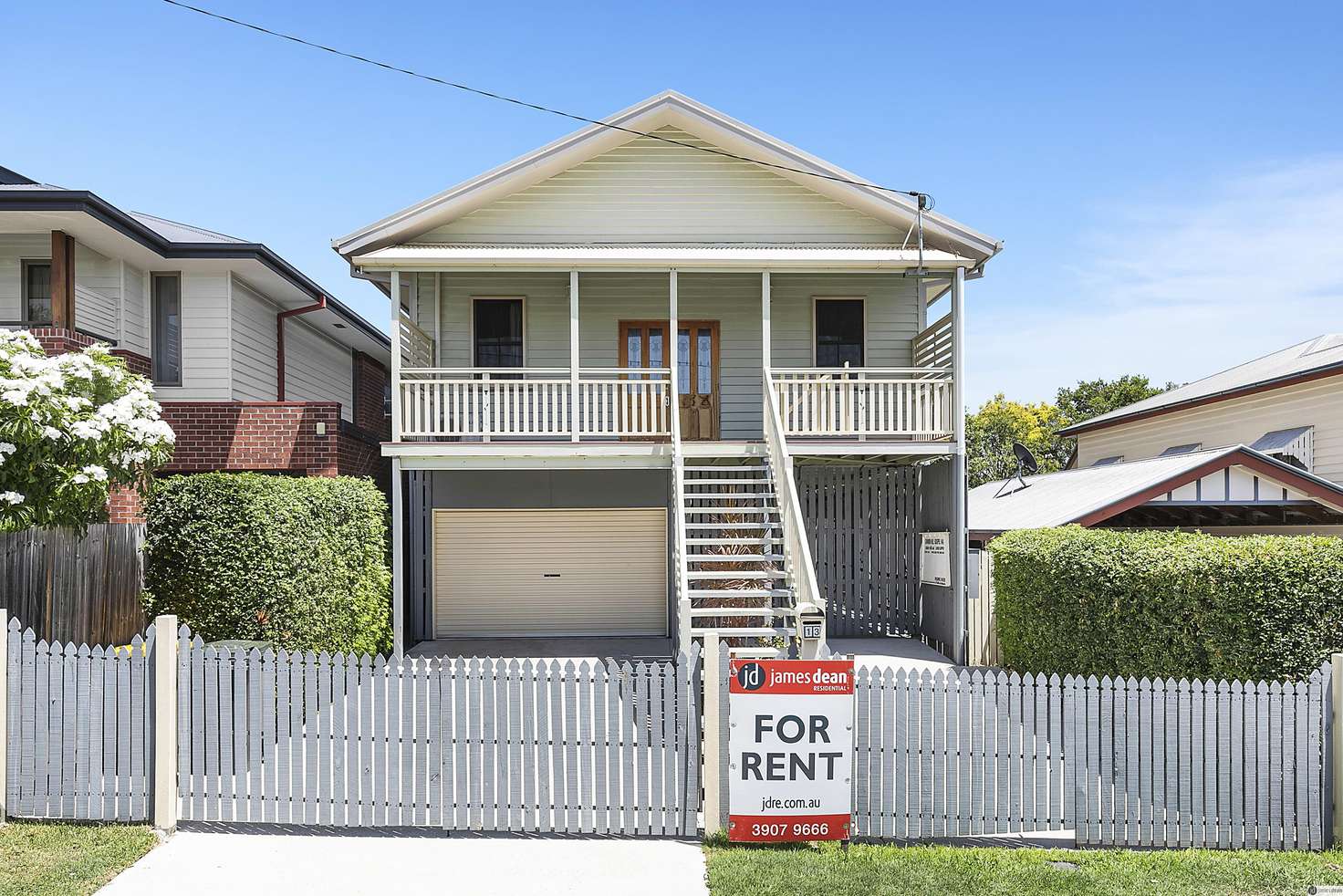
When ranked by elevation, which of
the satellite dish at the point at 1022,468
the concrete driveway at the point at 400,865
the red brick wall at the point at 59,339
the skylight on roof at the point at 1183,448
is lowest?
the concrete driveway at the point at 400,865

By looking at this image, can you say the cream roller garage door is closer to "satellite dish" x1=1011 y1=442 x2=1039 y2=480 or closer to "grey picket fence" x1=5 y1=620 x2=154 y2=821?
"satellite dish" x1=1011 y1=442 x2=1039 y2=480

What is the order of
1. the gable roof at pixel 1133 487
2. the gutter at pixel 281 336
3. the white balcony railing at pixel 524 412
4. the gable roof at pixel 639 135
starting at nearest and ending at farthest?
1. the gable roof at pixel 1133 487
2. the white balcony railing at pixel 524 412
3. the gable roof at pixel 639 135
4. the gutter at pixel 281 336

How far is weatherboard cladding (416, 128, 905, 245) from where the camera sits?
13664mm

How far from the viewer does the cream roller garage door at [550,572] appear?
567 inches

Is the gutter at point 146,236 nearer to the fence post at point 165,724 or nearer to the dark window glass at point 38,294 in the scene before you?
the dark window glass at point 38,294

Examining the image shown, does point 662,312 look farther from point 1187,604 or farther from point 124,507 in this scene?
point 1187,604

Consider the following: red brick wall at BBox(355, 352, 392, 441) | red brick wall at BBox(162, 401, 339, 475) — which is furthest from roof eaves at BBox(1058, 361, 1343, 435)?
red brick wall at BBox(355, 352, 392, 441)

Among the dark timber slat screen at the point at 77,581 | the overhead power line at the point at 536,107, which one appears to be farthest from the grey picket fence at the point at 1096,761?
the overhead power line at the point at 536,107

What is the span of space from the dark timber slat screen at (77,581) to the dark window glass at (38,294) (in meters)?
4.82

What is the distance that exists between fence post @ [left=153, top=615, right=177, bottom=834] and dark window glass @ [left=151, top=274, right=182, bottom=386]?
8.72 metres

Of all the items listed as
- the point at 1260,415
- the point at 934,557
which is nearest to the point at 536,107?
the point at 934,557

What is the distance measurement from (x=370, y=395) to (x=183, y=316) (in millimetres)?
8329

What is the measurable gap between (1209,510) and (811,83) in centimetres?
890

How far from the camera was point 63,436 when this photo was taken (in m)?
7.83
